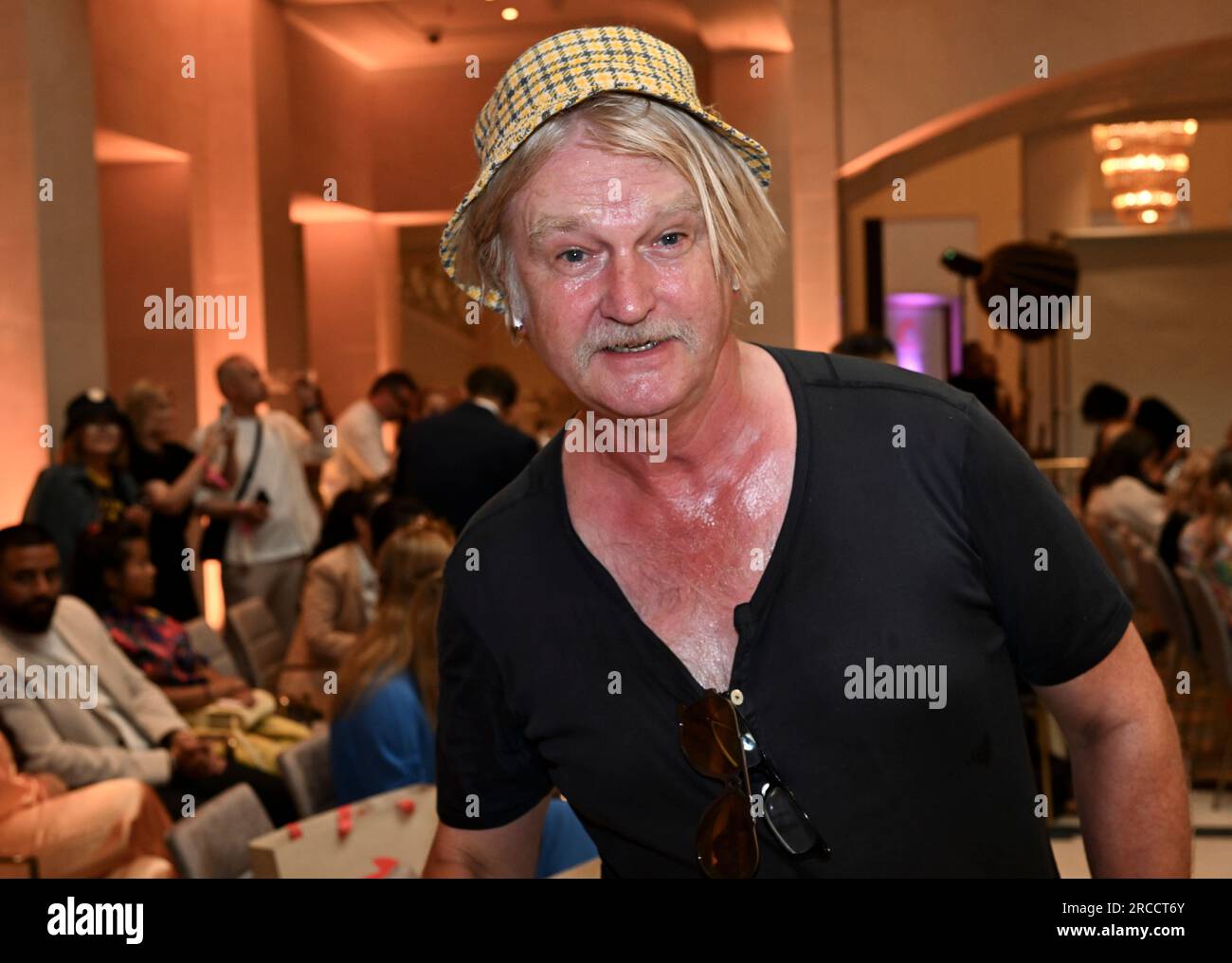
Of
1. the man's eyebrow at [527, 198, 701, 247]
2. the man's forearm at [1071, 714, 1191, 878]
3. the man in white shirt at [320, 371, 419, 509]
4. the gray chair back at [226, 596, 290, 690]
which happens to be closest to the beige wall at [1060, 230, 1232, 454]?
the man in white shirt at [320, 371, 419, 509]

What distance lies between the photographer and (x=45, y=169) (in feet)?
16.9

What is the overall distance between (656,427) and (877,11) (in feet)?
23.8

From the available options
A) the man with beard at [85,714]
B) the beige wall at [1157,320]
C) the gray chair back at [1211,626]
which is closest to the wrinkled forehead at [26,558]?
the man with beard at [85,714]

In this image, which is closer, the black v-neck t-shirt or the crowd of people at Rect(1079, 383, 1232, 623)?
the black v-neck t-shirt

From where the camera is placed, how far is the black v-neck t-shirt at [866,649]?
0.93m

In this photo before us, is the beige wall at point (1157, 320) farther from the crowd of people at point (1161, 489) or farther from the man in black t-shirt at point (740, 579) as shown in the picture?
the man in black t-shirt at point (740, 579)

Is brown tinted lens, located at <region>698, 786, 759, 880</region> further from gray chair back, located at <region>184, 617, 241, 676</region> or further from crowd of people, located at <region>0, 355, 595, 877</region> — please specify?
gray chair back, located at <region>184, 617, 241, 676</region>

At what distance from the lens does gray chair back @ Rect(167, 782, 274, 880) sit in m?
2.25

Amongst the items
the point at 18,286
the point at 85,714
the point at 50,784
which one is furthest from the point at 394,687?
the point at 18,286

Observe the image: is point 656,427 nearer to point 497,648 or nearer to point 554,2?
point 497,648

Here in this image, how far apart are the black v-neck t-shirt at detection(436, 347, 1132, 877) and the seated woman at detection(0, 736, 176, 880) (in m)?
1.73

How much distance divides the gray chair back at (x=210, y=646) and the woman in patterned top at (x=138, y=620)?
273 mm

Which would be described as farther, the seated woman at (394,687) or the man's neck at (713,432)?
the seated woman at (394,687)
